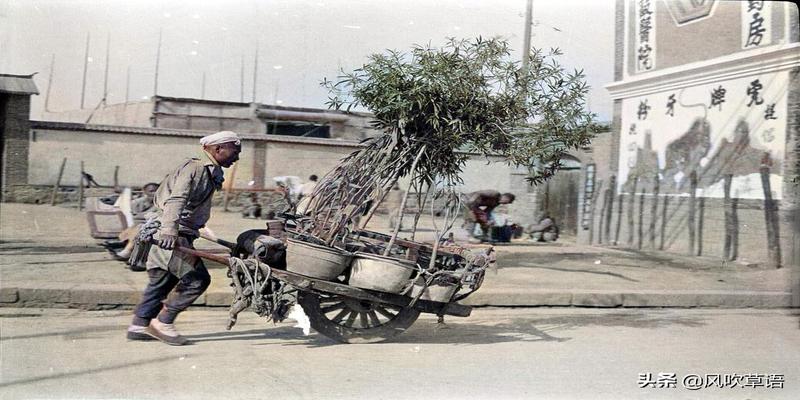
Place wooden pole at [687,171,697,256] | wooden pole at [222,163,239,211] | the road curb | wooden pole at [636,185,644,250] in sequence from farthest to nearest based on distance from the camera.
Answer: wooden pole at [636,185,644,250] < wooden pole at [687,171,697,256] < wooden pole at [222,163,239,211] < the road curb

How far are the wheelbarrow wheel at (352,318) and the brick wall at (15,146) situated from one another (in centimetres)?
573

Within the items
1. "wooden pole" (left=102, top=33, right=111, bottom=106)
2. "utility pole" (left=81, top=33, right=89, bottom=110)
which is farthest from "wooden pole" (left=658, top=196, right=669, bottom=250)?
"utility pole" (left=81, top=33, right=89, bottom=110)

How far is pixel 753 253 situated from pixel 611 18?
153 inches

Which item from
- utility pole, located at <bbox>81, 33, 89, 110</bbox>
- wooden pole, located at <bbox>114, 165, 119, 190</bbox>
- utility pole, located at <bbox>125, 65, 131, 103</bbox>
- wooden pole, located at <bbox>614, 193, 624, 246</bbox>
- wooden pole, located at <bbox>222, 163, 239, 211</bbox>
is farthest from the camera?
wooden pole, located at <bbox>614, 193, 624, 246</bbox>

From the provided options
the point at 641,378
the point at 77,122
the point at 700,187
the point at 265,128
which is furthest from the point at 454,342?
the point at 700,187

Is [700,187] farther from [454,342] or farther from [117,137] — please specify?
[117,137]

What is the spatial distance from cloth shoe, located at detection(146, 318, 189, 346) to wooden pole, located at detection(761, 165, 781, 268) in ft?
27.2

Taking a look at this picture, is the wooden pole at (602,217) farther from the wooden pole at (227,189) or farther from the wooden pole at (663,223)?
the wooden pole at (227,189)

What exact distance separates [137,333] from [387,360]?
5.83 ft

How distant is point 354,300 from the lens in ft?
17.7

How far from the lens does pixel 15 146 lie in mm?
9617

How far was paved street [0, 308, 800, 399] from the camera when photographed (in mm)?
4406

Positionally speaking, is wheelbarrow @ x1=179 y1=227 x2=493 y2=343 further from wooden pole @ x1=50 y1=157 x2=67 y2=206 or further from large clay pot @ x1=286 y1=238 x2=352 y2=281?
wooden pole @ x1=50 y1=157 x2=67 y2=206

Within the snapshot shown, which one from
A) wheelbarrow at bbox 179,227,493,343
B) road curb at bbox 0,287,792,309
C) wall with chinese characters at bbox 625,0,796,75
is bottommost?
road curb at bbox 0,287,792,309
